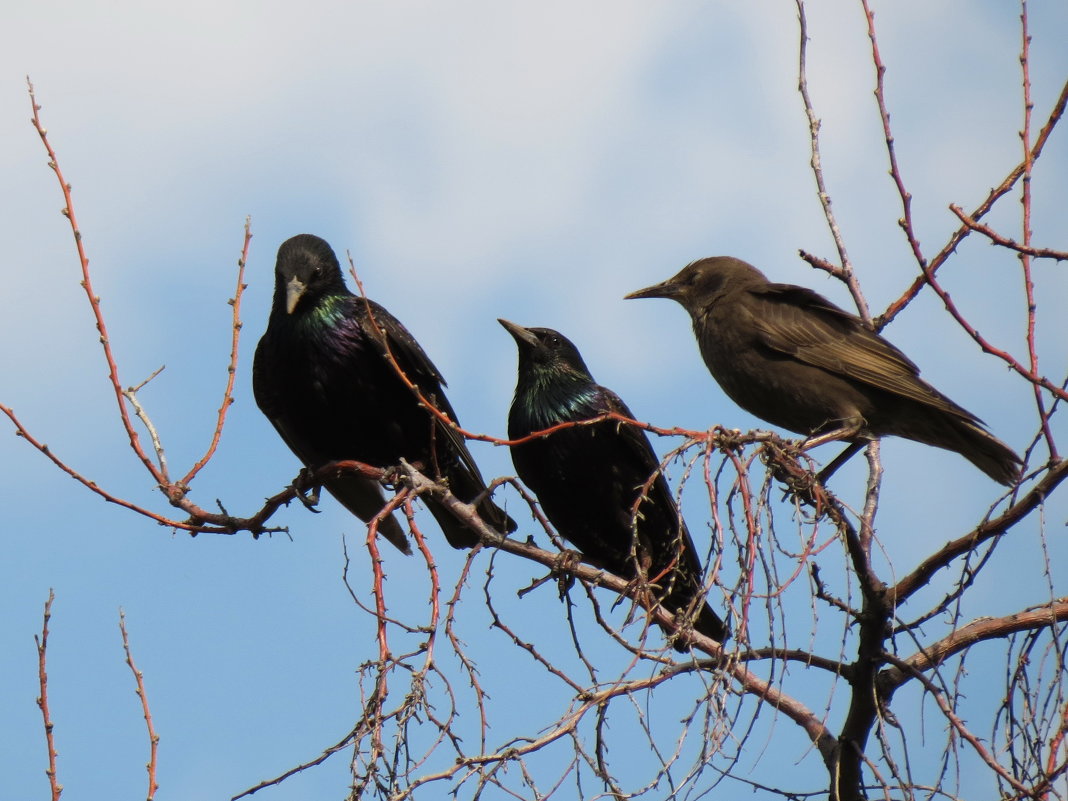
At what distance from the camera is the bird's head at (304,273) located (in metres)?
5.26

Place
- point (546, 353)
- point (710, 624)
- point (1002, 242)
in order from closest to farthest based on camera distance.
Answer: point (1002, 242) < point (710, 624) < point (546, 353)

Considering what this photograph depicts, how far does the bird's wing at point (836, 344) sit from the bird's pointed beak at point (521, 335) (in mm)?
1032

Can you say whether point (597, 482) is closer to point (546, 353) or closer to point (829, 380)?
point (546, 353)

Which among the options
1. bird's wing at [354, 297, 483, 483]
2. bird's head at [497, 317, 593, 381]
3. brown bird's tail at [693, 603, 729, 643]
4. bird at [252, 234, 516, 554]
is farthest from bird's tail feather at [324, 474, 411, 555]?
brown bird's tail at [693, 603, 729, 643]

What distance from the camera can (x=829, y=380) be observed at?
5254 mm

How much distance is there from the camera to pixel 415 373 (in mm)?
5316

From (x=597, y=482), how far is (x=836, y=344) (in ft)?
3.94

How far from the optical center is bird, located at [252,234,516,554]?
5.09m

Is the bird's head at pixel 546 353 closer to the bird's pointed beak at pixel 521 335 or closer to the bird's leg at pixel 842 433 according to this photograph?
the bird's pointed beak at pixel 521 335

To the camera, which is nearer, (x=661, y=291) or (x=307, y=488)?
(x=307, y=488)

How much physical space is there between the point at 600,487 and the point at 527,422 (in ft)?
1.79

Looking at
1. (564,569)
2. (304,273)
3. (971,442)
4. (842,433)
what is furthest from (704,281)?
(564,569)

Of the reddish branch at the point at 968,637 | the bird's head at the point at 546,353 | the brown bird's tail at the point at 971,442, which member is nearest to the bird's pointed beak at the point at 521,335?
the bird's head at the point at 546,353

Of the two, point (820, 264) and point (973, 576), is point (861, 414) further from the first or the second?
point (973, 576)
